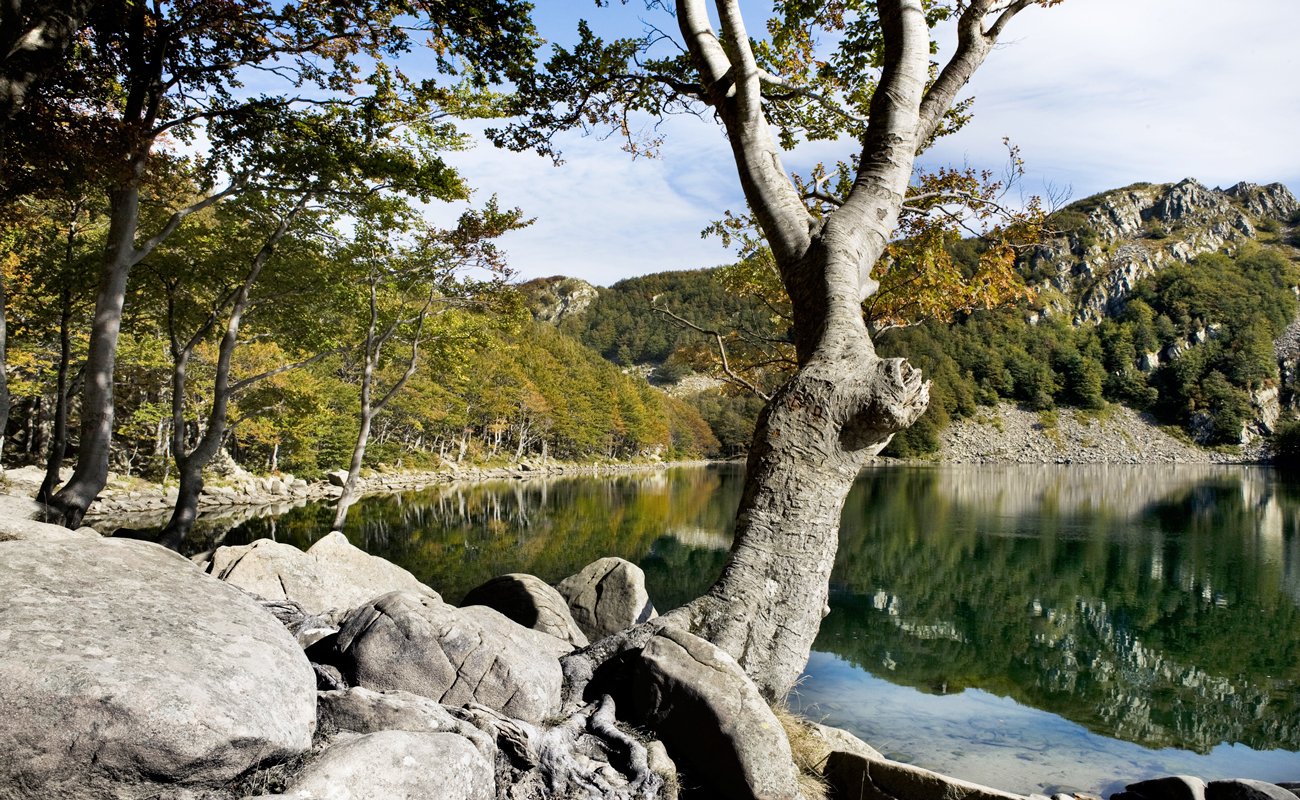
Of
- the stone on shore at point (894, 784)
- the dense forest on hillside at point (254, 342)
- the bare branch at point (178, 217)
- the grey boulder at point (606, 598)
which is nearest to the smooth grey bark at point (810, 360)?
the stone on shore at point (894, 784)

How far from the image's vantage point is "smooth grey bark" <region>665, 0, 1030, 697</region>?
5285mm

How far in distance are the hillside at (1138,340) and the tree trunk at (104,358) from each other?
10774 centimetres

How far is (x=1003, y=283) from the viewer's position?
8039 mm

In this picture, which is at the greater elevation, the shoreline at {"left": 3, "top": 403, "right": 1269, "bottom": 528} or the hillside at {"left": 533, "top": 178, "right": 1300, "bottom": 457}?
the hillside at {"left": 533, "top": 178, "right": 1300, "bottom": 457}

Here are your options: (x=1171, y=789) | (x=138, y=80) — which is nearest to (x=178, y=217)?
(x=138, y=80)

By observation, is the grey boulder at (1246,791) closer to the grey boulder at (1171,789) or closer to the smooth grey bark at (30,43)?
the grey boulder at (1171,789)

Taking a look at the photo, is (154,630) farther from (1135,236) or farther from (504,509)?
(1135,236)

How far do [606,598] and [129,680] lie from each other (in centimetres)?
733

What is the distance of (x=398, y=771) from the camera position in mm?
3396

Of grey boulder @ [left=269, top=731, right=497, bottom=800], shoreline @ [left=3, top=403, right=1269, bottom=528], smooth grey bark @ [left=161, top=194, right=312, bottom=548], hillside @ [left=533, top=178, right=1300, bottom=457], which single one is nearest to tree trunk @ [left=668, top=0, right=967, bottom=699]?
grey boulder @ [left=269, top=731, right=497, bottom=800]

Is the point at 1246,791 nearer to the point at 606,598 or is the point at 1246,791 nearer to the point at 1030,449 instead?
the point at 606,598

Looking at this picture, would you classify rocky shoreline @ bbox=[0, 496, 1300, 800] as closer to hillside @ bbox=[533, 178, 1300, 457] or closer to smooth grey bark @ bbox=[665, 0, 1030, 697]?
smooth grey bark @ bbox=[665, 0, 1030, 697]

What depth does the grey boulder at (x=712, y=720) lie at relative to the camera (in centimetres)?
420

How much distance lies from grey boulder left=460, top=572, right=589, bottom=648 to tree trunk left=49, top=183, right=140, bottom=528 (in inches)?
230
